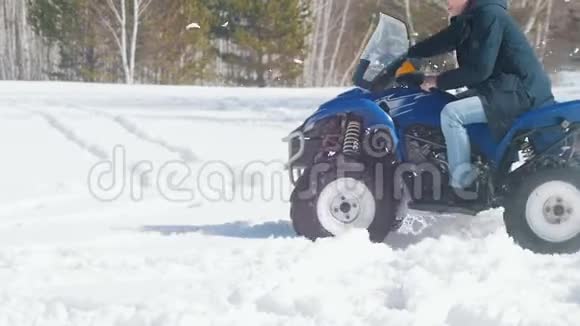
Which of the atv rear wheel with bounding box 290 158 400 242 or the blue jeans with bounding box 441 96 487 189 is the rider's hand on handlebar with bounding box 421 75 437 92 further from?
the atv rear wheel with bounding box 290 158 400 242

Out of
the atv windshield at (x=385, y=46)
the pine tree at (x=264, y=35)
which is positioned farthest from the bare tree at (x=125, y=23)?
the atv windshield at (x=385, y=46)

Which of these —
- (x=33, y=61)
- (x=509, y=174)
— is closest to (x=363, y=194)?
(x=509, y=174)

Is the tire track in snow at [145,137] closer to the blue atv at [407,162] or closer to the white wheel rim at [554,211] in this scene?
the blue atv at [407,162]

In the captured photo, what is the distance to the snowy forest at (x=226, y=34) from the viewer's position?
36.5 meters

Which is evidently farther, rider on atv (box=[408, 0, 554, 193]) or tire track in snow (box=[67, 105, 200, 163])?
tire track in snow (box=[67, 105, 200, 163])

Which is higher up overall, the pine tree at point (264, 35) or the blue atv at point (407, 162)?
the pine tree at point (264, 35)

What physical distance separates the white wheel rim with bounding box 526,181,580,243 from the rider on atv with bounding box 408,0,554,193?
16.5 inches

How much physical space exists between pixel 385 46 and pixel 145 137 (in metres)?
6.54

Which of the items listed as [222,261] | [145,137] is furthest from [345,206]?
[145,137]

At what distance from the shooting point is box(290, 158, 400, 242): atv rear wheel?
553cm

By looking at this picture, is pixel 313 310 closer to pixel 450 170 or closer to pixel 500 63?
pixel 450 170

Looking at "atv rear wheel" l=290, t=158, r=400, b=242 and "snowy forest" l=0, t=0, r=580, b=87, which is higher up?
"snowy forest" l=0, t=0, r=580, b=87

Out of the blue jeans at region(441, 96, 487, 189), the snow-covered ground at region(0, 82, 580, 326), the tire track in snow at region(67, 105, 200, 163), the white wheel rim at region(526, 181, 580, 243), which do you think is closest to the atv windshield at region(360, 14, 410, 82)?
the blue jeans at region(441, 96, 487, 189)

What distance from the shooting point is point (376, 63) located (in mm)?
5766
